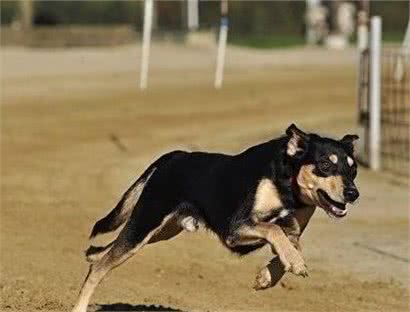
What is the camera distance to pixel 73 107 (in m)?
28.3

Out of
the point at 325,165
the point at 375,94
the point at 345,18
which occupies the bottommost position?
the point at 345,18

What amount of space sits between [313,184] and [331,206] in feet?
0.56

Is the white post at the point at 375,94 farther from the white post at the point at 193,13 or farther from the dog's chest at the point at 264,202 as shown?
the white post at the point at 193,13

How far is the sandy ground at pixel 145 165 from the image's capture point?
10758 mm

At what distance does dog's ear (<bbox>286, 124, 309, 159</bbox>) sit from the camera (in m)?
7.92

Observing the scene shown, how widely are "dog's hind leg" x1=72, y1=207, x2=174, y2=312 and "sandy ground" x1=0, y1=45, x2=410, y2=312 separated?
2.41 ft

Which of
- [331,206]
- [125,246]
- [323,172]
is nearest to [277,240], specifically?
[331,206]

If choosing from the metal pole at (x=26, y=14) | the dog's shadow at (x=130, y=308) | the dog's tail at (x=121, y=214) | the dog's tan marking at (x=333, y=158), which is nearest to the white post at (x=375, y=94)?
the dog's shadow at (x=130, y=308)

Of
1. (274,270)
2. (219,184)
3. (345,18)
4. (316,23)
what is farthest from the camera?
(316,23)

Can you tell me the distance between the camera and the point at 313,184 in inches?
309

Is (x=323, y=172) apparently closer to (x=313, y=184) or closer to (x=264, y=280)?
(x=313, y=184)

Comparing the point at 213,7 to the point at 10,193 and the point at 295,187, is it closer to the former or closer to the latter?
the point at 10,193

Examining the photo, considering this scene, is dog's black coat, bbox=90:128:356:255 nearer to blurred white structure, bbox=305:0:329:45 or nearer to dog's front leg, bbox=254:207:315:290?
dog's front leg, bbox=254:207:315:290

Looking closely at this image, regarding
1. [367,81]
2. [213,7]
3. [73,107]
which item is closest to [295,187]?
[367,81]
